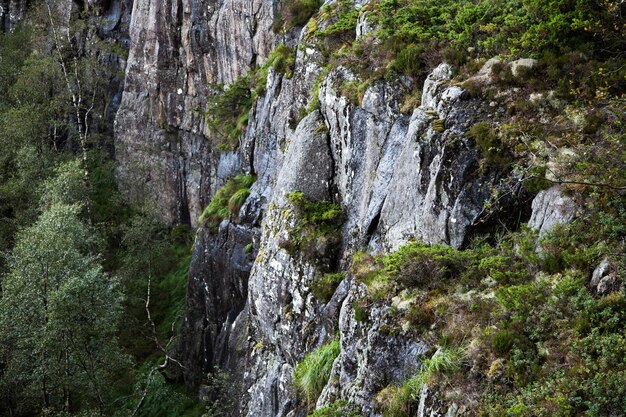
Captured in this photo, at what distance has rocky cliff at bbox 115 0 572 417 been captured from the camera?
995cm

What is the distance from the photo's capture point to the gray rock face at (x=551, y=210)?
859cm

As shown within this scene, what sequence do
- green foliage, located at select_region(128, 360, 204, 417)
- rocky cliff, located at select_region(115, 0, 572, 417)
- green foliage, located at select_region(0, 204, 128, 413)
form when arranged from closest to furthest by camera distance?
rocky cliff, located at select_region(115, 0, 572, 417), green foliage, located at select_region(0, 204, 128, 413), green foliage, located at select_region(128, 360, 204, 417)

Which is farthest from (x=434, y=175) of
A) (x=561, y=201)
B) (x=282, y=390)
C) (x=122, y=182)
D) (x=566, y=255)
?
(x=122, y=182)

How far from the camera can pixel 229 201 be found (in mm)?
23734

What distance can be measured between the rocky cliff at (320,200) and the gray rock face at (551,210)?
0.02m

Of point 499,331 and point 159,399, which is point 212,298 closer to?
point 159,399

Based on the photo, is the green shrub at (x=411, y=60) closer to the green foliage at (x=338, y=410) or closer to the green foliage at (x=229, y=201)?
the green foliage at (x=338, y=410)

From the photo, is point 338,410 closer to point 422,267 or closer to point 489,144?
point 422,267

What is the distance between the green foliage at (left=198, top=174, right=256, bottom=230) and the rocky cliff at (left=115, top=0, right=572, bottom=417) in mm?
418

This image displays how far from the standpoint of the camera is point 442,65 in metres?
12.4

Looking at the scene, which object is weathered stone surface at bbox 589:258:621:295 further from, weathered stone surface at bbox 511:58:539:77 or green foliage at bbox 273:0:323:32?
green foliage at bbox 273:0:323:32

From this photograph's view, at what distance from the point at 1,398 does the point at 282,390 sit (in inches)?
661

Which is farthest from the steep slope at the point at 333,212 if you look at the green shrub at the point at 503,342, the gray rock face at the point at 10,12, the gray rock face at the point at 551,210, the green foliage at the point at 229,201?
the gray rock face at the point at 10,12

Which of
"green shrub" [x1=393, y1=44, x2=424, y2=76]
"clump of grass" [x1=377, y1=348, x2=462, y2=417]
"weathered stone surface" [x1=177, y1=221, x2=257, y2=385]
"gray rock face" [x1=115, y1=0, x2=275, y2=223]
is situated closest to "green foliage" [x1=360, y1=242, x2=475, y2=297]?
"clump of grass" [x1=377, y1=348, x2=462, y2=417]
